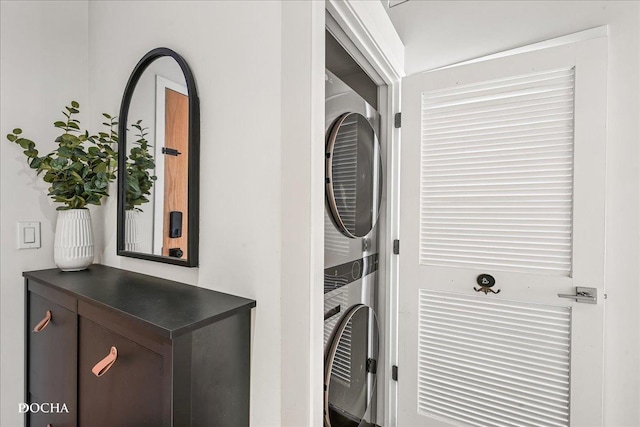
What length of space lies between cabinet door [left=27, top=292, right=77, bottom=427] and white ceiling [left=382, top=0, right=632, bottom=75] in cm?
194

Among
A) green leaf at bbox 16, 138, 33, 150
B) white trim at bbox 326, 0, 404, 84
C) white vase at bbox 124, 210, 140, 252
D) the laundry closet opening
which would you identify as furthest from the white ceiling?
green leaf at bbox 16, 138, 33, 150

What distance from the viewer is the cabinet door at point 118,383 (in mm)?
778

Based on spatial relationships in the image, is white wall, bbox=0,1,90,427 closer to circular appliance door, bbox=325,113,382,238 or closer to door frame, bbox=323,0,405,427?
circular appliance door, bbox=325,113,382,238

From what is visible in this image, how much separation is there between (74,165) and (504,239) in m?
1.90

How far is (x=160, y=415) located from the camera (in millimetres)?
753

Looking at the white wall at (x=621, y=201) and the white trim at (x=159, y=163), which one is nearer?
the white trim at (x=159, y=163)

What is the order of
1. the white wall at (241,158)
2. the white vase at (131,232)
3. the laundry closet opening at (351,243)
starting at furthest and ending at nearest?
1. the white vase at (131,232)
2. the laundry closet opening at (351,243)
3. the white wall at (241,158)

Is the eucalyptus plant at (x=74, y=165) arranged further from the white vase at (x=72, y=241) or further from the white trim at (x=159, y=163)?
the white trim at (x=159, y=163)

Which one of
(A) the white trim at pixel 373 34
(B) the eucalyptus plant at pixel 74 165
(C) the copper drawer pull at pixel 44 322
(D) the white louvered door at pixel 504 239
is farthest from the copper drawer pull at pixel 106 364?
(D) the white louvered door at pixel 504 239

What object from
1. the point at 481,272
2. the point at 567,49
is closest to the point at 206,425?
the point at 481,272

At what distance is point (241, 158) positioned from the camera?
0.99m

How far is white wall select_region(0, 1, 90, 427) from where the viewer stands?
4.20 feet

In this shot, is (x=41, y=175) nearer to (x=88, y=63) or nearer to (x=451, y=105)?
(x=88, y=63)

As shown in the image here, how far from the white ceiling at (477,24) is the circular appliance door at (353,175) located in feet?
1.99
